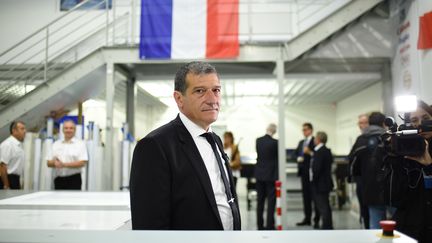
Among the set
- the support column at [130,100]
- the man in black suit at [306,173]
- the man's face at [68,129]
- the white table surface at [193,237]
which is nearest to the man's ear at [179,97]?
the white table surface at [193,237]

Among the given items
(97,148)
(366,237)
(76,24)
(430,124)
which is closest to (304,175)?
(97,148)

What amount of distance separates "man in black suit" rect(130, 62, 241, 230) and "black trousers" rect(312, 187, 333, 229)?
4.09 m

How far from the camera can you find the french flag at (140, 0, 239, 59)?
496 cm

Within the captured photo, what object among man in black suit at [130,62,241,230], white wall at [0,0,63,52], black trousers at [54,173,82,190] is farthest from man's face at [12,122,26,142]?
man in black suit at [130,62,241,230]

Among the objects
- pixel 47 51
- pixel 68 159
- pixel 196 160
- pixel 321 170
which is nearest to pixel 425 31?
pixel 321 170

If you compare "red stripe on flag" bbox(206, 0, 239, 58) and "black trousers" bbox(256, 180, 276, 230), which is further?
"black trousers" bbox(256, 180, 276, 230)

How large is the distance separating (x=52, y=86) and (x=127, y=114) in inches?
66.2

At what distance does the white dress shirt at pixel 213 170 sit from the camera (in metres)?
1.27

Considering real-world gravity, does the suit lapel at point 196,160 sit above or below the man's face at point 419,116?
below

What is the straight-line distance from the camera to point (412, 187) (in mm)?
1960

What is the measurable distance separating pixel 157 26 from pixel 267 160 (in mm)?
2660

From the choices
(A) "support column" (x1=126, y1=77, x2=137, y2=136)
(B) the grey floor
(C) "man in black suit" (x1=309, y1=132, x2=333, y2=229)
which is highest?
(A) "support column" (x1=126, y1=77, x2=137, y2=136)

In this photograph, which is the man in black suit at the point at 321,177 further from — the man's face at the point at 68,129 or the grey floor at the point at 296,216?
the man's face at the point at 68,129

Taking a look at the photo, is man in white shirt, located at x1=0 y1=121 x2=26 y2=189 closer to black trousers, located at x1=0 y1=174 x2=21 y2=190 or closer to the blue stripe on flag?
black trousers, located at x1=0 y1=174 x2=21 y2=190
